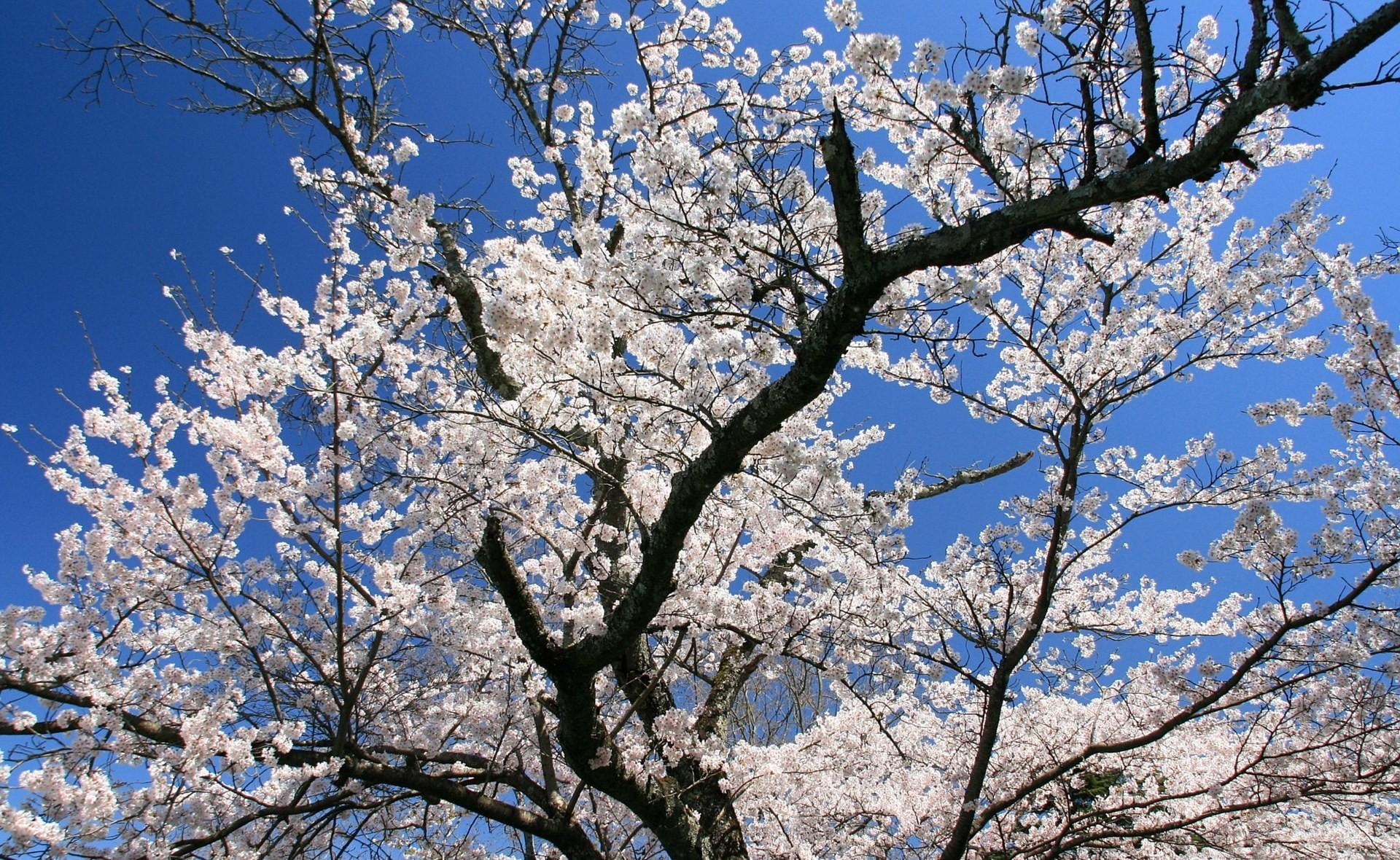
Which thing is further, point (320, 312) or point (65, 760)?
point (320, 312)

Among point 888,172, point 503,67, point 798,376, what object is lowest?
point 798,376

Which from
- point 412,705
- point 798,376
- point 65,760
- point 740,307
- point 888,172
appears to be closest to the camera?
point 798,376

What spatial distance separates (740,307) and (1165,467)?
3.68 metres

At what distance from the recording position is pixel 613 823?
611cm

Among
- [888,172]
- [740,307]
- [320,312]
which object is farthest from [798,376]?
[320,312]

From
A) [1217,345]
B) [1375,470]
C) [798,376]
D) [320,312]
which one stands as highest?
[320,312]

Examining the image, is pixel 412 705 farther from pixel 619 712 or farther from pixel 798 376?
pixel 798 376

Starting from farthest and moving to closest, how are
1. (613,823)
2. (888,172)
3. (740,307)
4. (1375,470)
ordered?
(613,823)
(888,172)
(1375,470)
(740,307)

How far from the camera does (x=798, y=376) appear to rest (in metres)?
2.91

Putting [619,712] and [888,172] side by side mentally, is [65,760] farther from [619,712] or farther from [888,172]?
[888,172]

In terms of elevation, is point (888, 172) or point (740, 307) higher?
point (888, 172)

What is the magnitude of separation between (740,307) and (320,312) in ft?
8.67

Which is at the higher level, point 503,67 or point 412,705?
point 503,67

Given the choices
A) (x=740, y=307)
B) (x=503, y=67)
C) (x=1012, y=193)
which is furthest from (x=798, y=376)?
(x=503, y=67)
